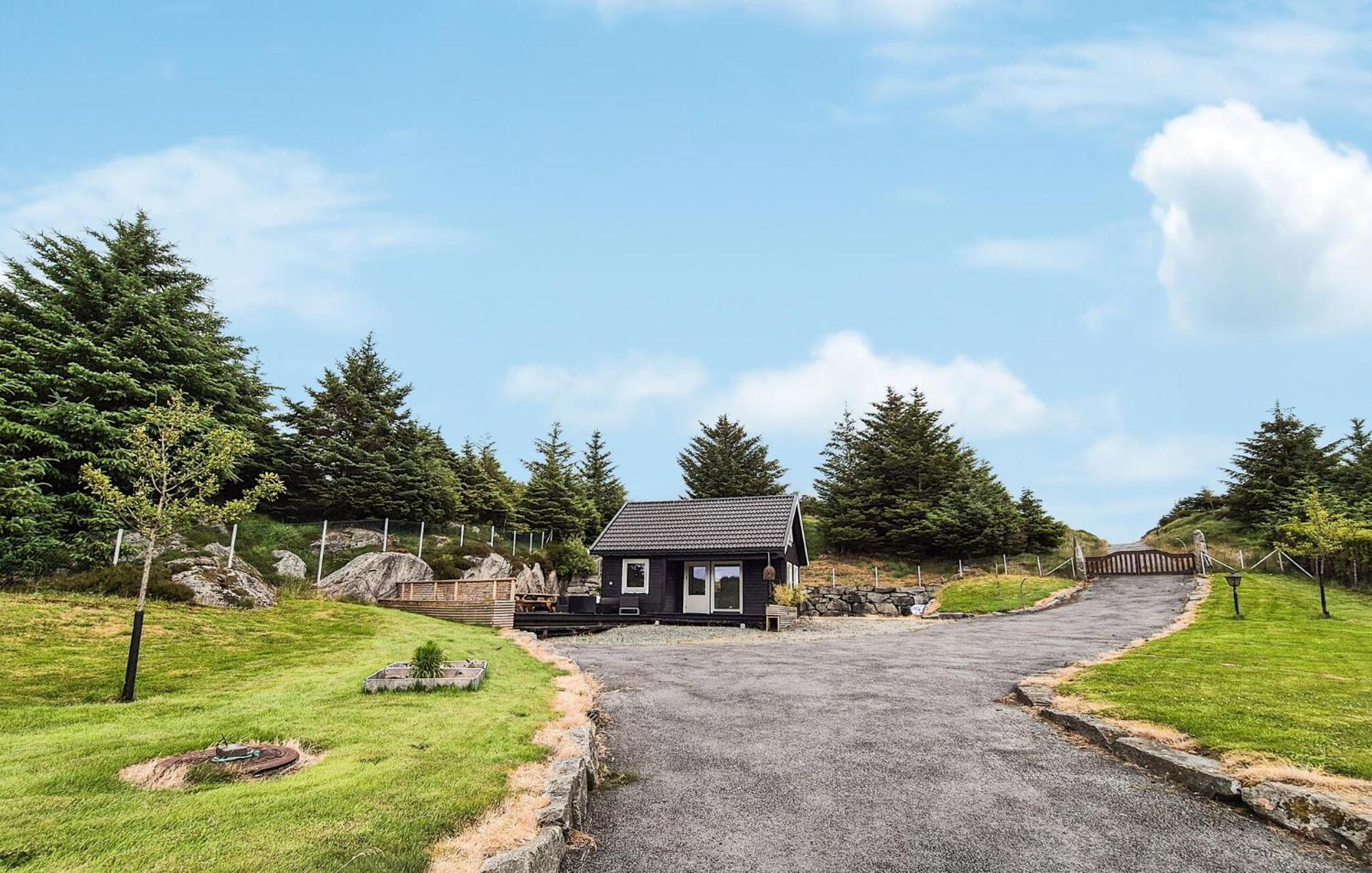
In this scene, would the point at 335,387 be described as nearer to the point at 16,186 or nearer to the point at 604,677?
the point at 16,186

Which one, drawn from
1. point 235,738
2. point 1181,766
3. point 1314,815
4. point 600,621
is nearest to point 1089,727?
point 1181,766

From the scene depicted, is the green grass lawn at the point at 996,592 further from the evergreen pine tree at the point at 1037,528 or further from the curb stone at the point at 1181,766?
the curb stone at the point at 1181,766

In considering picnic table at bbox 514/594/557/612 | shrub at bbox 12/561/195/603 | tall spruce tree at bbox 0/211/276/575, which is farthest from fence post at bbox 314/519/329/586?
shrub at bbox 12/561/195/603

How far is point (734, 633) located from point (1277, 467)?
3563 cm

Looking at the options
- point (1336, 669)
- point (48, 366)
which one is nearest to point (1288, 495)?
point (1336, 669)

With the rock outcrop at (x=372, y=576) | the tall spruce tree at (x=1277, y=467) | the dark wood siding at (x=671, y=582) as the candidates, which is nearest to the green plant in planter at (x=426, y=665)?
the dark wood siding at (x=671, y=582)

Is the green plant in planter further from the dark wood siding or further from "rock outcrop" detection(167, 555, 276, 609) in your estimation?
the dark wood siding

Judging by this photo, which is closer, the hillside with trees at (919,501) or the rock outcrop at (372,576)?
the rock outcrop at (372,576)

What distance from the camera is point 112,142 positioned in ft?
43.1

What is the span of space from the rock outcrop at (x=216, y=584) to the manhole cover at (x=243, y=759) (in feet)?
45.0

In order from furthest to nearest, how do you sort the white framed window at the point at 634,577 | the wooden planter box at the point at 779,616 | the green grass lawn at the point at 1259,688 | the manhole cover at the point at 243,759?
the white framed window at the point at 634,577 < the wooden planter box at the point at 779,616 < the green grass lawn at the point at 1259,688 < the manhole cover at the point at 243,759

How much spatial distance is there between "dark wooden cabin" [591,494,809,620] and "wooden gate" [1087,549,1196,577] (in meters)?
20.4

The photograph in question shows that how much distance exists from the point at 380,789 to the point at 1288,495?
45015 mm

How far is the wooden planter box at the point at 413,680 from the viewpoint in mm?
8867
